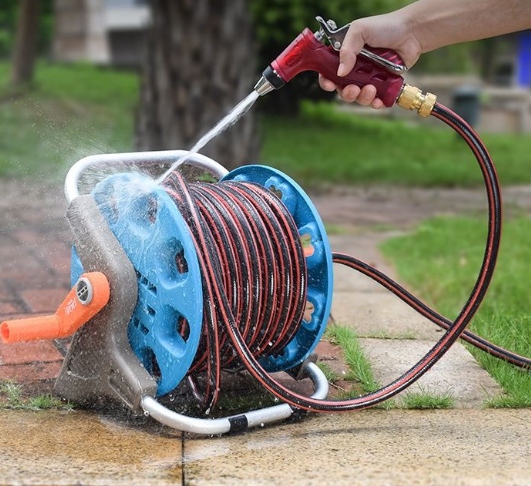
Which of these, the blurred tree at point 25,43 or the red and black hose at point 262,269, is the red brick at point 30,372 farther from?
the blurred tree at point 25,43

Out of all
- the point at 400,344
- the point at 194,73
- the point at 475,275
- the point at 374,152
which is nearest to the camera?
the point at 400,344

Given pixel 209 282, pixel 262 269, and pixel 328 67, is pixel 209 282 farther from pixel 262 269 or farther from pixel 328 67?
pixel 328 67

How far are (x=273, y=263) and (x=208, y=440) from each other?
0.50m

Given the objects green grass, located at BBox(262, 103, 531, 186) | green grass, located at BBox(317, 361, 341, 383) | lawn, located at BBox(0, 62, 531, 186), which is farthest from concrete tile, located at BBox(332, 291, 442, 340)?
green grass, located at BBox(262, 103, 531, 186)

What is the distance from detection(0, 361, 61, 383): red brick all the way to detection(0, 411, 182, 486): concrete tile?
291mm

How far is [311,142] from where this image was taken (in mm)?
10234

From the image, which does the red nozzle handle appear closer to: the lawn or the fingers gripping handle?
the fingers gripping handle

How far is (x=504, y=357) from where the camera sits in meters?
2.87

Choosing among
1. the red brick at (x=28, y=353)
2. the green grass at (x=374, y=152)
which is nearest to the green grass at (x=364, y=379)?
the red brick at (x=28, y=353)

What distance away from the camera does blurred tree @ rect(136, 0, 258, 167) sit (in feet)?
19.9

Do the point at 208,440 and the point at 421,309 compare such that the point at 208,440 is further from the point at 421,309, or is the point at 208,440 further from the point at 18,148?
the point at 18,148

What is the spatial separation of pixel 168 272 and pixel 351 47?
77 centimetres

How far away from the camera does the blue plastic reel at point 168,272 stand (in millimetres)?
2211

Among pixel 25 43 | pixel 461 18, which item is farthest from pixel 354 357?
pixel 25 43
